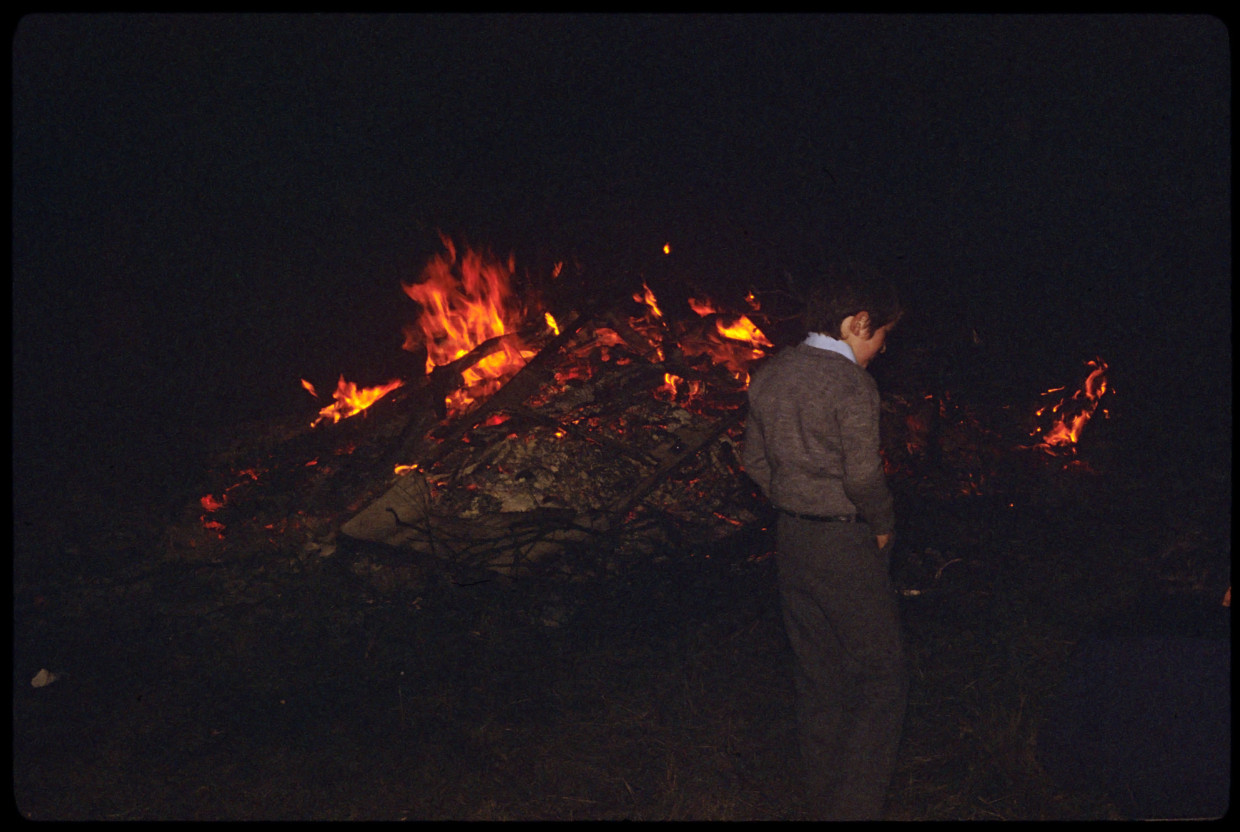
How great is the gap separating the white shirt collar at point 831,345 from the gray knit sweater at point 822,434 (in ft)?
0.08

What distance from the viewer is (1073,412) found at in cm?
604

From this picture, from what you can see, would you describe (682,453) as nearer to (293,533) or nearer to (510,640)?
(510,640)

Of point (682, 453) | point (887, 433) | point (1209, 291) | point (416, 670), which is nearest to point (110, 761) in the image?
point (416, 670)

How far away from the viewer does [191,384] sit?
7645mm

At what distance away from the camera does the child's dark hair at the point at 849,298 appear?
3.30 metres

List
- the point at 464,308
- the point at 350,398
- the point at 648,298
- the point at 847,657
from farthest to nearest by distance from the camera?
the point at 464,308 < the point at 350,398 < the point at 648,298 < the point at 847,657

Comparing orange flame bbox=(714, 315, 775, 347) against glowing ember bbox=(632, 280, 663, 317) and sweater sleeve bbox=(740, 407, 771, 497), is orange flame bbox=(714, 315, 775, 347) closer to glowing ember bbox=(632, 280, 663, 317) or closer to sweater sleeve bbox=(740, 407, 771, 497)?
glowing ember bbox=(632, 280, 663, 317)

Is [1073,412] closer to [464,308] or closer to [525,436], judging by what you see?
[525,436]

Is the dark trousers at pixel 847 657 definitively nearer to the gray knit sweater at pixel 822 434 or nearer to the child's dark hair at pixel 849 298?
the gray knit sweater at pixel 822 434

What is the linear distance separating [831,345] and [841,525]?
29.4 inches

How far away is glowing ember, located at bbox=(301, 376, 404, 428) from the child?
436 centimetres

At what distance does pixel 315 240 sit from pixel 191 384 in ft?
5.99

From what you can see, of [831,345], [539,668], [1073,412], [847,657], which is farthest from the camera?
[1073,412]

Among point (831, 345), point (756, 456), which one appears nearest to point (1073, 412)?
point (756, 456)
